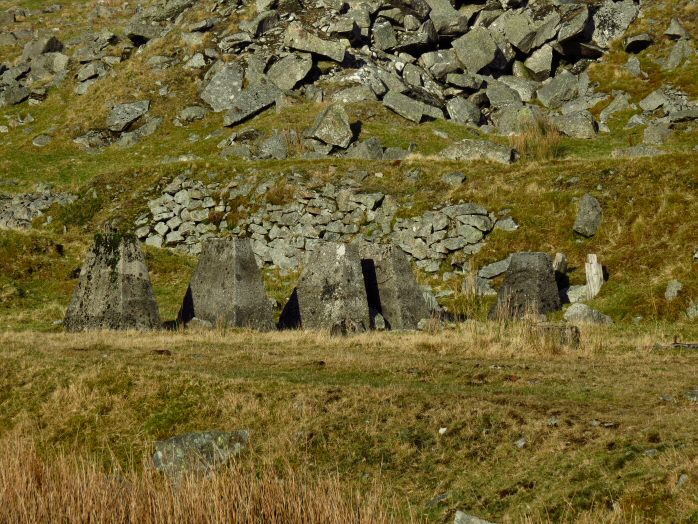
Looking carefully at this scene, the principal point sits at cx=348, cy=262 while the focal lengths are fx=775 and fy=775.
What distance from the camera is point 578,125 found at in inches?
1577

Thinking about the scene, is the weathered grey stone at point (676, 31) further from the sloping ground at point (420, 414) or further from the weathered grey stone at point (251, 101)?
the sloping ground at point (420, 414)

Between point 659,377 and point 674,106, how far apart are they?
3387cm

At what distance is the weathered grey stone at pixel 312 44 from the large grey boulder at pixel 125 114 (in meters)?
9.44

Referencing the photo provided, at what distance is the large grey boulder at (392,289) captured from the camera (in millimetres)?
21328

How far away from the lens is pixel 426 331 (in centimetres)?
1939

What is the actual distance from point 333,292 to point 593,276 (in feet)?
26.6

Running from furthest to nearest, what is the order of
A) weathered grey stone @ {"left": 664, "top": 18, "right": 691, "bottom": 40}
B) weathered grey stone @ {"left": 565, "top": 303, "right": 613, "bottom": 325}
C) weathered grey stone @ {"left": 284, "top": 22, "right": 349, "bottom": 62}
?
weathered grey stone @ {"left": 664, "top": 18, "right": 691, "bottom": 40}
weathered grey stone @ {"left": 284, "top": 22, "right": 349, "bottom": 62}
weathered grey stone @ {"left": 565, "top": 303, "right": 613, "bottom": 325}

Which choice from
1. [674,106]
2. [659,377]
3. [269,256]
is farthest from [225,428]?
[674,106]

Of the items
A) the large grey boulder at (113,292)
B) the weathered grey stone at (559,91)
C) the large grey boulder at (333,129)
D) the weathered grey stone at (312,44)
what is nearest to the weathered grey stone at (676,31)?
the weathered grey stone at (559,91)

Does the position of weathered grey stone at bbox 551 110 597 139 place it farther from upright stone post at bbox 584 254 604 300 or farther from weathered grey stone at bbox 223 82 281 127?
upright stone post at bbox 584 254 604 300

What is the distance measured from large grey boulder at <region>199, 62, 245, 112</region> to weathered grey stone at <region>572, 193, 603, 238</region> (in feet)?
79.6

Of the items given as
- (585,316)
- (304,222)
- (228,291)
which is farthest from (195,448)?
(304,222)

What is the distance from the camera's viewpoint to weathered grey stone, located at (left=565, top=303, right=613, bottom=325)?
66.8 feet

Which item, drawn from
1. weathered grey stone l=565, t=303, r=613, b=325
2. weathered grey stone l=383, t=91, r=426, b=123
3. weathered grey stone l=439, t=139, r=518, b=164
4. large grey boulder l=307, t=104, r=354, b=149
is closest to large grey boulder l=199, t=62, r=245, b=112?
large grey boulder l=307, t=104, r=354, b=149
